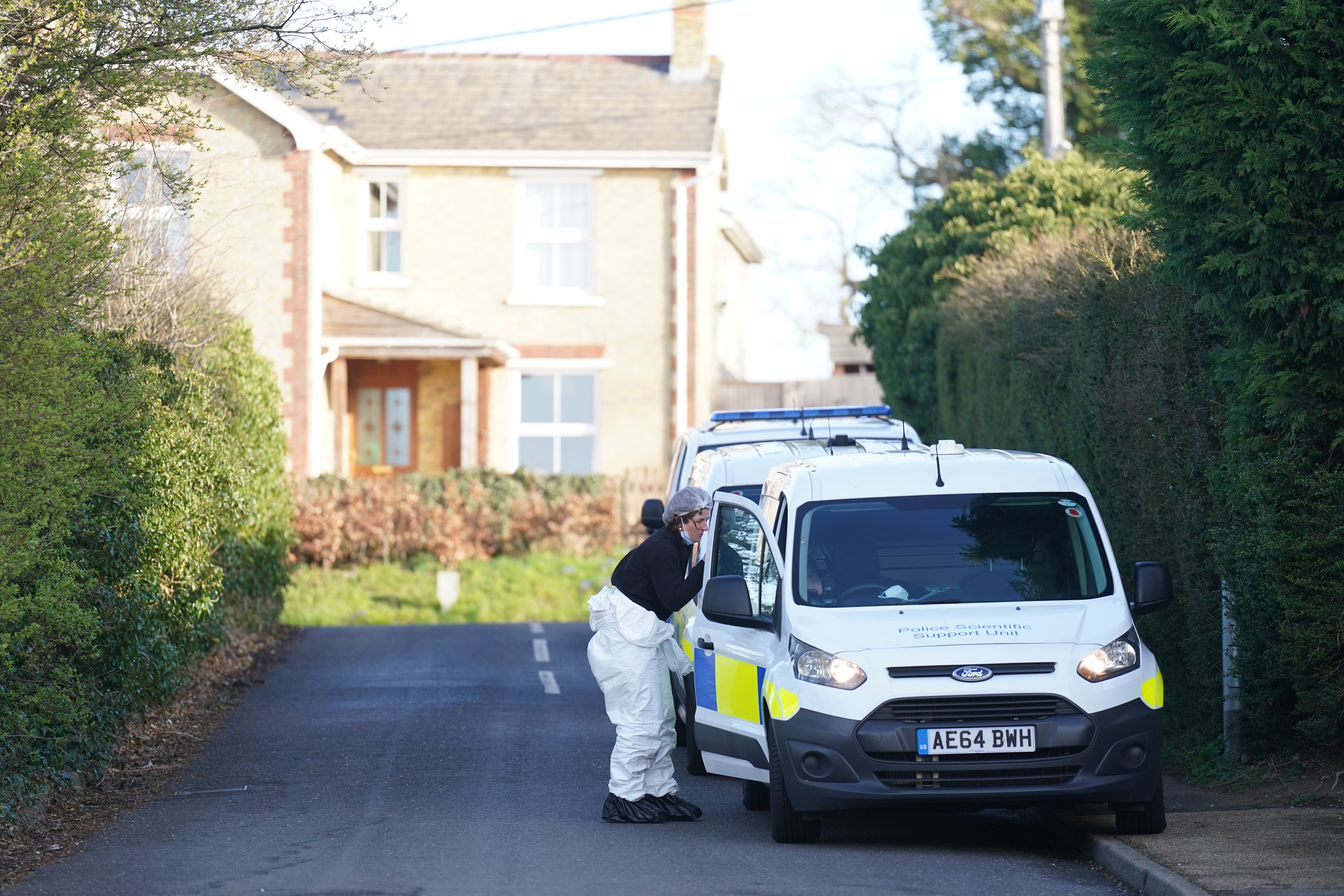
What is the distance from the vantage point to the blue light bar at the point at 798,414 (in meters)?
13.1

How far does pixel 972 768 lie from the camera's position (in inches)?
305

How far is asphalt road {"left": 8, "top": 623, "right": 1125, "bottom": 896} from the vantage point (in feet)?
24.5

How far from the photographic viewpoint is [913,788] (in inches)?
305

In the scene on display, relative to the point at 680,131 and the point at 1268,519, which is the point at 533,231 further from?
the point at 1268,519

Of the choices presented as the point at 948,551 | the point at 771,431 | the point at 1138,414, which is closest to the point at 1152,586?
the point at 948,551

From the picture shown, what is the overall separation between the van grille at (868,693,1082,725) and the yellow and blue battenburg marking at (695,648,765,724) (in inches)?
35.9

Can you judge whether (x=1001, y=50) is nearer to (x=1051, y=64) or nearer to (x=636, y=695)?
(x=1051, y=64)

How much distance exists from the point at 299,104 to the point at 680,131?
6.65m

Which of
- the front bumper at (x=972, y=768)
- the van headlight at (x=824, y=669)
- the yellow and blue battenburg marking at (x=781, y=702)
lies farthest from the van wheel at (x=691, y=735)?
the front bumper at (x=972, y=768)

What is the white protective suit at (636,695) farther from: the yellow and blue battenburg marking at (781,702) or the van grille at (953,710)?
the van grille at (953,710)

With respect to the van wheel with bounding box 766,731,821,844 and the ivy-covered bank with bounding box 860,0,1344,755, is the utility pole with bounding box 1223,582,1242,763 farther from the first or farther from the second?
the van wheel with bounding box 766,731,821,844

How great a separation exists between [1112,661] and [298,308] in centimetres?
2031

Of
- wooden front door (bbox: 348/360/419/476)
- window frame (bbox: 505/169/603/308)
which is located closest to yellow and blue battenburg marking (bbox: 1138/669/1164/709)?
window frame (bbox: 505/169/603/308)

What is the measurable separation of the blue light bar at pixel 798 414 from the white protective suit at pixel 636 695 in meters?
4.30
